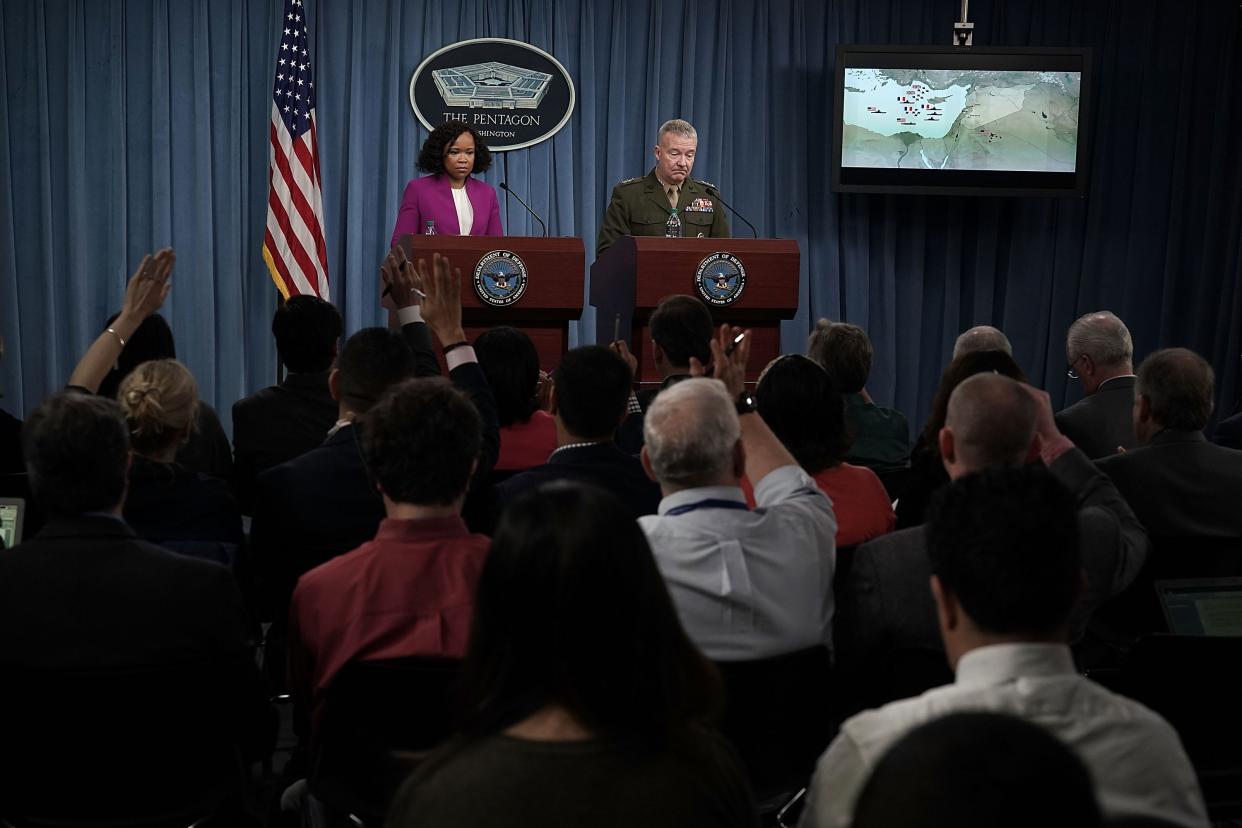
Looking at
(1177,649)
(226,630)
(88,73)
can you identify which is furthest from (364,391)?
(88,73)

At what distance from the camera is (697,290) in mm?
4836

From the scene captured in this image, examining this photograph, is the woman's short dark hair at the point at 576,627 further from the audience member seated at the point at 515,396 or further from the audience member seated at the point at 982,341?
the audience member seated at the point at 982,341

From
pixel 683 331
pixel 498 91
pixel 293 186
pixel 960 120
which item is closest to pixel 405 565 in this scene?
pixel 683 331

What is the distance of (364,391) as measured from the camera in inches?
124

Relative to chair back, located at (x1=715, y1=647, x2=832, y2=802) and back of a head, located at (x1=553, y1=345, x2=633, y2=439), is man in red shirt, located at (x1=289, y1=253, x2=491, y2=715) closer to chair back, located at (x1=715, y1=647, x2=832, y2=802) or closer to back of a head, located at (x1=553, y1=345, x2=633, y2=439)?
chair back, located at (x1=715, y1=647, x2=832, y2=802)

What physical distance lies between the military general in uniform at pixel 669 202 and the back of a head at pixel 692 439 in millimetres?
3852

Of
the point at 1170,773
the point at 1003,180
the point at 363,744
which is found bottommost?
the point at 363,744

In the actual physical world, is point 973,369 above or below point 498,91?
below

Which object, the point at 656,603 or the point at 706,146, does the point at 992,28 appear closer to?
the point at 706,146

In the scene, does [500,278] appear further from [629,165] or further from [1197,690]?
[629,165]

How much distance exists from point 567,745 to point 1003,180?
721cm

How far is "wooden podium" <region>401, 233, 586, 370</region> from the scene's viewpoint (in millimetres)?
4785

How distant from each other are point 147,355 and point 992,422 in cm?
294

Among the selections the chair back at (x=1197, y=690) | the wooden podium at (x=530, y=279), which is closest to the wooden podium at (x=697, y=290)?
the wooden podium at (x=530, y=279)
